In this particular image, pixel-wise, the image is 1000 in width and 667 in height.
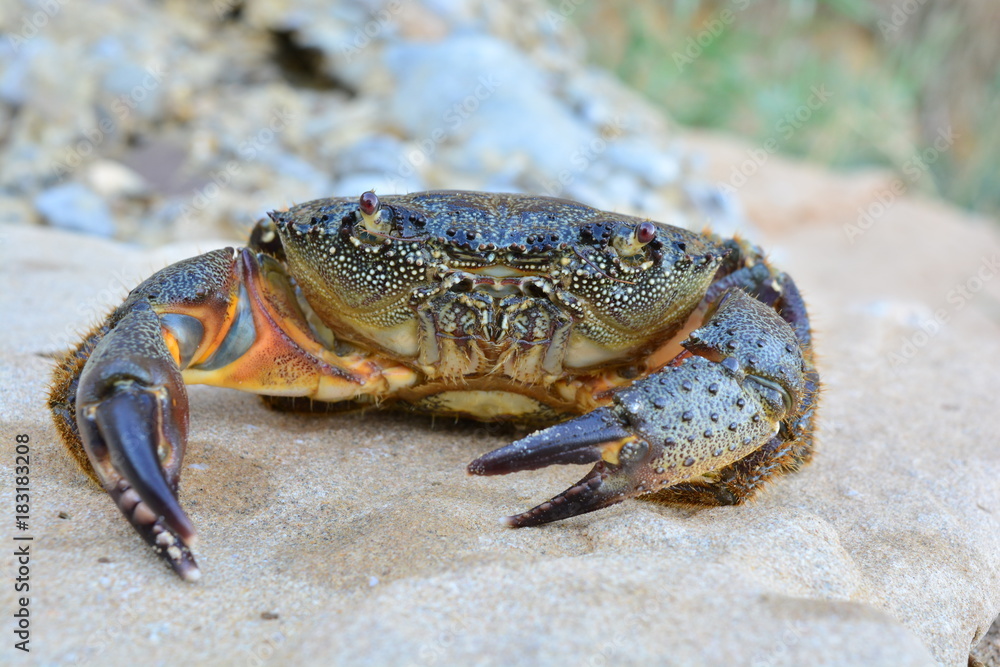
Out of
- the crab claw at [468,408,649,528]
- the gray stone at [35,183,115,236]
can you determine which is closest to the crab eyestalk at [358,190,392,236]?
the crab claw at [468,408,649,528]

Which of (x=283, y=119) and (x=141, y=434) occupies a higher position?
(x=283, y=119)

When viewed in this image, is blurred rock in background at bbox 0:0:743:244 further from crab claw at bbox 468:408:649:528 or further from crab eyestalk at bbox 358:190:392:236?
crab claw at bbox 468:408:649:528

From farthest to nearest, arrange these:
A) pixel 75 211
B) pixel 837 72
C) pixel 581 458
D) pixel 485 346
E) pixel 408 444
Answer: pixel 837 72 < pixel 75 211 < pixel 408 444 < pixel 485 346 < pixel 581 458

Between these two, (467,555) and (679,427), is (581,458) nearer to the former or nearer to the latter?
(679,427)

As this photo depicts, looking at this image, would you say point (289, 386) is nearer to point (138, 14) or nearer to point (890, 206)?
point (138, 14)

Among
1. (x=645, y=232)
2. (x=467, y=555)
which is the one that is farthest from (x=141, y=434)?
(x=645, y=232)

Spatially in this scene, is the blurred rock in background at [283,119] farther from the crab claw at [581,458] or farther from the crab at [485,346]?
the crab claw at [581,458]

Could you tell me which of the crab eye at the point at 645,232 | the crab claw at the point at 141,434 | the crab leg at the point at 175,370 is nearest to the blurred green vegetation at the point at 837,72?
the crab eye at the point at 645,232
